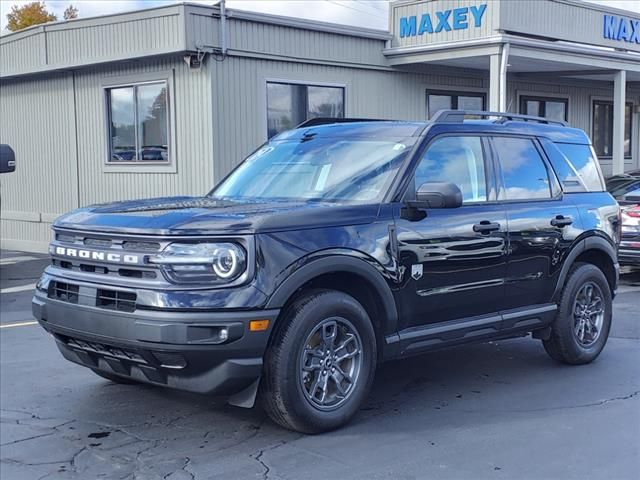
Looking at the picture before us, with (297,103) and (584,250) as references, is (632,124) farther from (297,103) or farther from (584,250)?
(584,250)

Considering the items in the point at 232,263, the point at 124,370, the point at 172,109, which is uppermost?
the point at 172,109

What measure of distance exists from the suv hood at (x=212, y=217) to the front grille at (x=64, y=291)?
372 mm

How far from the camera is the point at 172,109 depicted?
13.7m

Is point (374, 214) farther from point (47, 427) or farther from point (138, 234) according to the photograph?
point (47, 427)

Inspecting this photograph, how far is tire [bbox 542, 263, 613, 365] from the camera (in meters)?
6.67

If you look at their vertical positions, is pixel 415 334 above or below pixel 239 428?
above

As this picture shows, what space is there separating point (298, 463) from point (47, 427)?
178 cm

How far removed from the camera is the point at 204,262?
4613 mm

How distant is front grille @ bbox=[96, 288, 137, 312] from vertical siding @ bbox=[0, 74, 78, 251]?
11.4 m

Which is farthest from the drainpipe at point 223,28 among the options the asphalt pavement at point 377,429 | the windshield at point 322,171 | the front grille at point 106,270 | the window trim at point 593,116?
the window trim at point 593,116

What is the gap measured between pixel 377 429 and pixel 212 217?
1.72 m

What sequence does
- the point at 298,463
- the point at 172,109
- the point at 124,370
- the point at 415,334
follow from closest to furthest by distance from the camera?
the point at 298,463 < the point at 124,370 < the point at 415,334 < the point at 172,109

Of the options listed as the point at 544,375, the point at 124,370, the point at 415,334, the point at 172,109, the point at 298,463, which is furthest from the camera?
the point at 172,109

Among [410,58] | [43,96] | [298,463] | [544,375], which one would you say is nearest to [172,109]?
[43,96]
